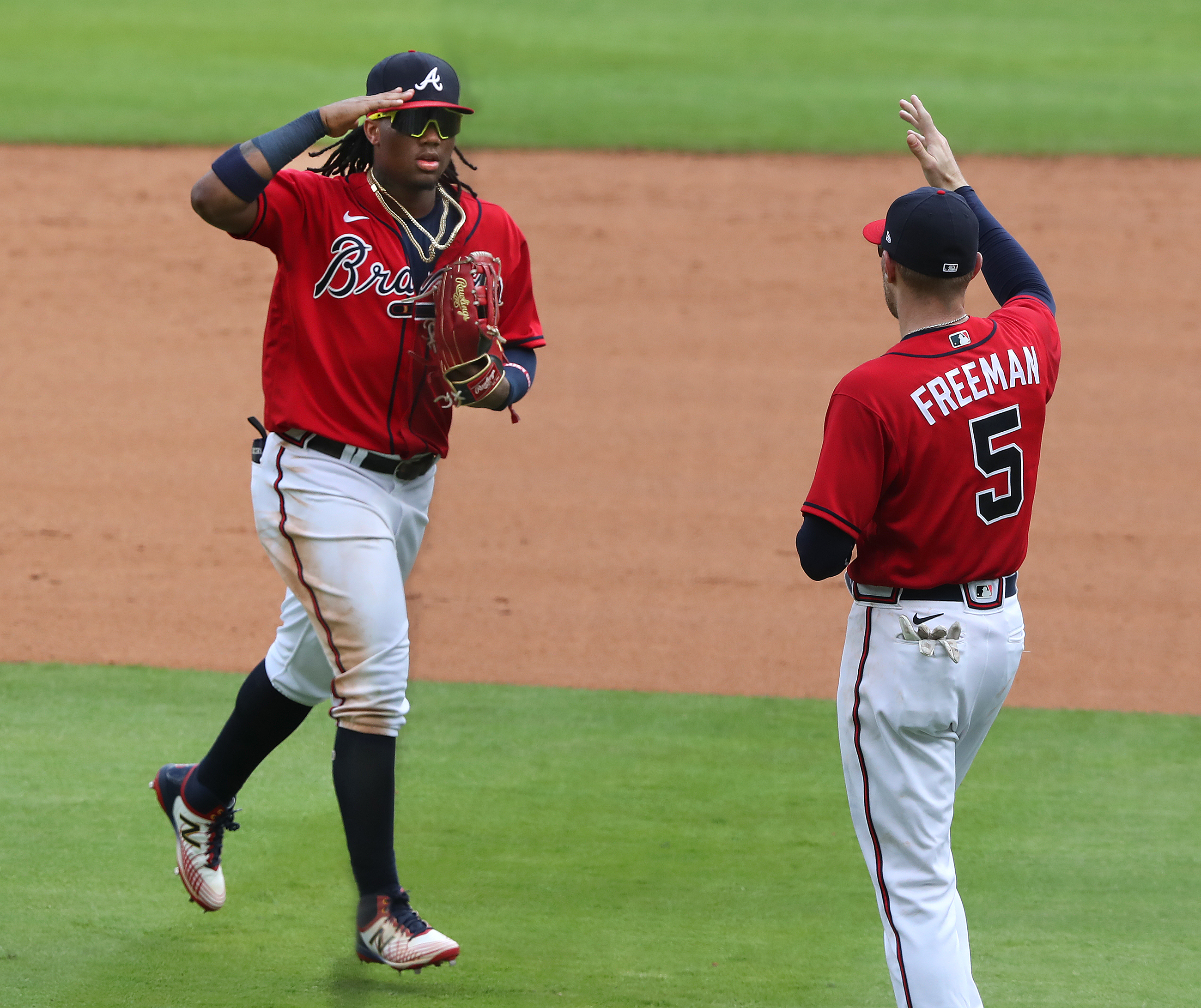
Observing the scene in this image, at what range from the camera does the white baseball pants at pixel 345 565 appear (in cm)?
373

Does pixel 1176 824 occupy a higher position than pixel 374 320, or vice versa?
pixel 374 320

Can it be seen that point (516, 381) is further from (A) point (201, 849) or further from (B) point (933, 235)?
(A) point (201, 849)

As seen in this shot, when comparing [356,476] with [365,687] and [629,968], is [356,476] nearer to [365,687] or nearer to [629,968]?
[365,687]

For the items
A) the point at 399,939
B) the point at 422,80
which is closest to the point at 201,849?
the point at 399,939

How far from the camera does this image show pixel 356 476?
384cm

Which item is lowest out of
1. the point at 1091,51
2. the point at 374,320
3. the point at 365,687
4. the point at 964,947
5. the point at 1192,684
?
the point at 1192,684

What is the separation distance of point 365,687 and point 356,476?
519 mm

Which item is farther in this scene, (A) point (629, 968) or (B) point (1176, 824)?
(B) point (1176, 824)

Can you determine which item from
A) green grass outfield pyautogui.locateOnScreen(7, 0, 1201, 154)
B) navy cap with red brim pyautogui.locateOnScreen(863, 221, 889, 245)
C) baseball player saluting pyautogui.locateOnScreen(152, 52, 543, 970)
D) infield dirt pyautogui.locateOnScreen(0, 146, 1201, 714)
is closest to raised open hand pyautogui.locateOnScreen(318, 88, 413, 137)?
baseball player saluting pyautogui.locateOnScreen(152, 52, 543, 970)

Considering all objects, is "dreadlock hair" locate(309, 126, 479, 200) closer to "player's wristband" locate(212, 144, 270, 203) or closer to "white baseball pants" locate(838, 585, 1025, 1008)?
"player's wristband" locate(212, 144, 270, 203)

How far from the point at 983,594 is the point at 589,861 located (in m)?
1.71

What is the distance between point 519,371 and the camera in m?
4.07

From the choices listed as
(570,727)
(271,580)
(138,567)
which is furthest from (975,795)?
(138,567)

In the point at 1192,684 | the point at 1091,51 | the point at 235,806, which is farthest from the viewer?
the point at 1091,51
